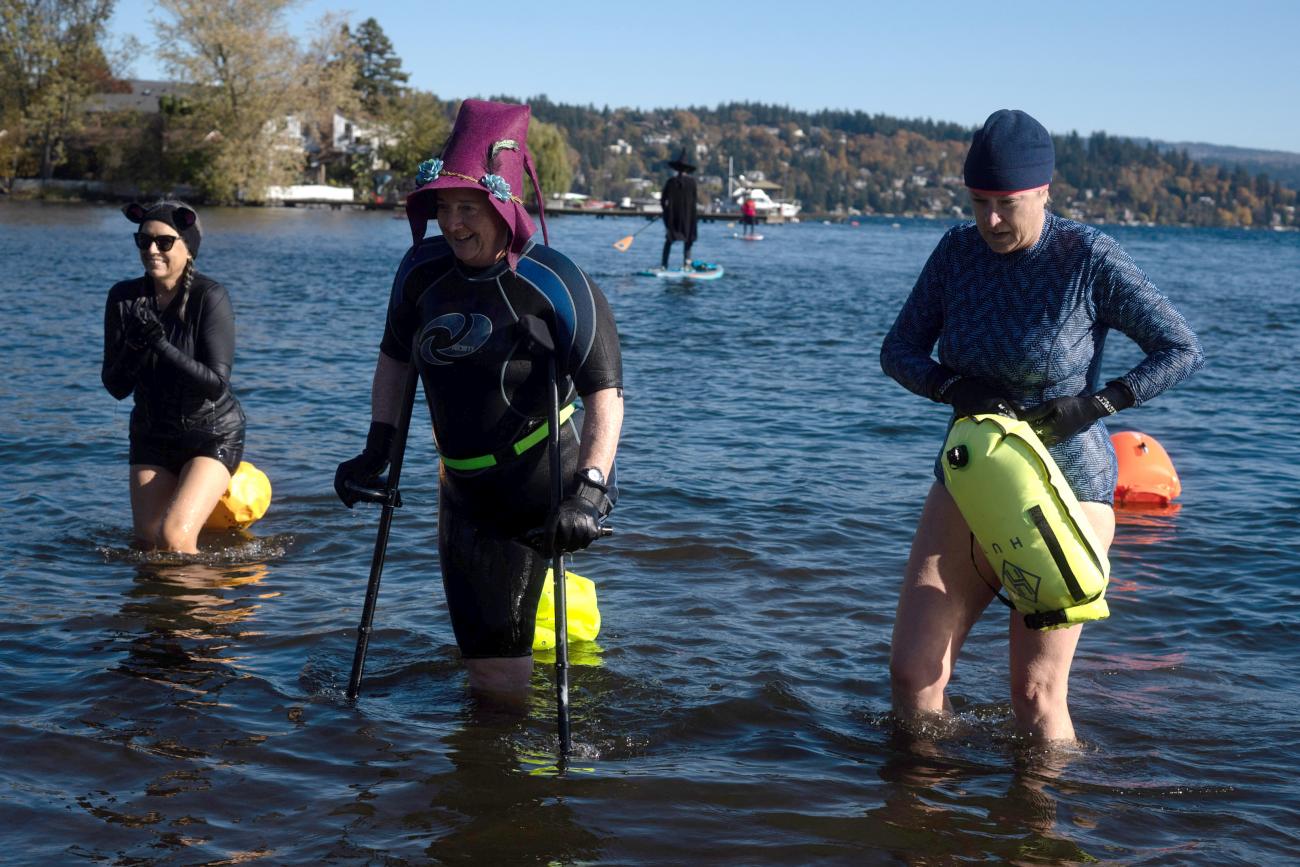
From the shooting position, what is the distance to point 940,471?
4695mm

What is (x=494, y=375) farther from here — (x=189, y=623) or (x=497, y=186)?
(x=189, y=623)

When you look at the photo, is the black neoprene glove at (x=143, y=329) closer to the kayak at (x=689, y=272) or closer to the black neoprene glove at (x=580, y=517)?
the black neoprene glove at (x=580, y=517)

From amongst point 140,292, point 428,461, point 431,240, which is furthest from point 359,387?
point 431,240

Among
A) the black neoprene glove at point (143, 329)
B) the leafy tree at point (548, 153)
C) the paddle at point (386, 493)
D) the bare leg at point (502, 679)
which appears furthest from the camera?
the leafy tree at point (548, 153)

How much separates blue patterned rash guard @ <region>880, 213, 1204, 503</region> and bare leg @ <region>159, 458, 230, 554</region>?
4.31 metres

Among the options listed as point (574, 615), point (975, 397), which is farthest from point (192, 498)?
point (975, 397)

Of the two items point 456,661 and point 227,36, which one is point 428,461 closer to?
point 456,661

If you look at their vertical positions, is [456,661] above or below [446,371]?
below

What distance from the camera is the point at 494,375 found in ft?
15.8

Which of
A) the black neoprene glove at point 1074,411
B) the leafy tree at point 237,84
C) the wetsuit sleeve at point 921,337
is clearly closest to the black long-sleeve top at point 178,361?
the wetsuit sleeve at point 921,337

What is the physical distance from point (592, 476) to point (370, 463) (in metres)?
0.91

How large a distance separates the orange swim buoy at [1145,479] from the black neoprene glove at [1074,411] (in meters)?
5.91

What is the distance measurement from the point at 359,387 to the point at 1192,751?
1192 centimetres

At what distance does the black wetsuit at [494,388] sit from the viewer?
477 cm
